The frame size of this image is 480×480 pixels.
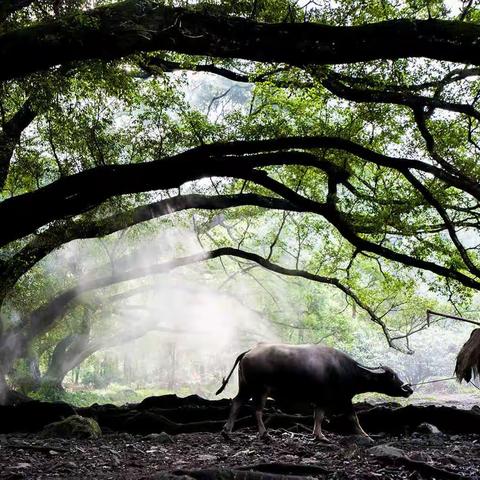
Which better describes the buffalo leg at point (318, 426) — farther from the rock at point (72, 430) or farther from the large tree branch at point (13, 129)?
the large tree branch at point (13, 129)

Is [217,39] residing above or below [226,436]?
above

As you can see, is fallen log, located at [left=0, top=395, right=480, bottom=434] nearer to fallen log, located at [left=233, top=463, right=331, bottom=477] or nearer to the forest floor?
the forest floor

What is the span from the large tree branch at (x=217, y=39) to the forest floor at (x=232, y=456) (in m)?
4.77

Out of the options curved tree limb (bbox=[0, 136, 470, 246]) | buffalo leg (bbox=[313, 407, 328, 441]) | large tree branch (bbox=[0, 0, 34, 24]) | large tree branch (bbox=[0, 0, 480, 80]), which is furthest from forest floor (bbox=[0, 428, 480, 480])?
large tree branch (bbox=[0, 0, 34, 24])

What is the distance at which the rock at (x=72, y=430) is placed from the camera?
31.1 ft

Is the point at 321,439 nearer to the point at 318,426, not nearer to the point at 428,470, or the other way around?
the point at 318,426

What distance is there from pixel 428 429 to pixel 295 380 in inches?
105

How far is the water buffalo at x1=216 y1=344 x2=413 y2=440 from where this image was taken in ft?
28.6

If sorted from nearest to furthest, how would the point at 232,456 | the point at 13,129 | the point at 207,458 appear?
the point at 207,458 → the point at 232,456 → the point at 13,129

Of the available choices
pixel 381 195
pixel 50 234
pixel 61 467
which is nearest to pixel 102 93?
pixel 50 234

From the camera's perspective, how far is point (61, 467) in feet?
21.4

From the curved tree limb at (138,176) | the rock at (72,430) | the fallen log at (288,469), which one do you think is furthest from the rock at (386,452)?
the rock at (72,430)

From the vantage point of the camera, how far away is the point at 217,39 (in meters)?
6.31

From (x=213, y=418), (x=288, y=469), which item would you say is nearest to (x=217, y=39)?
(x=288, y=469)
